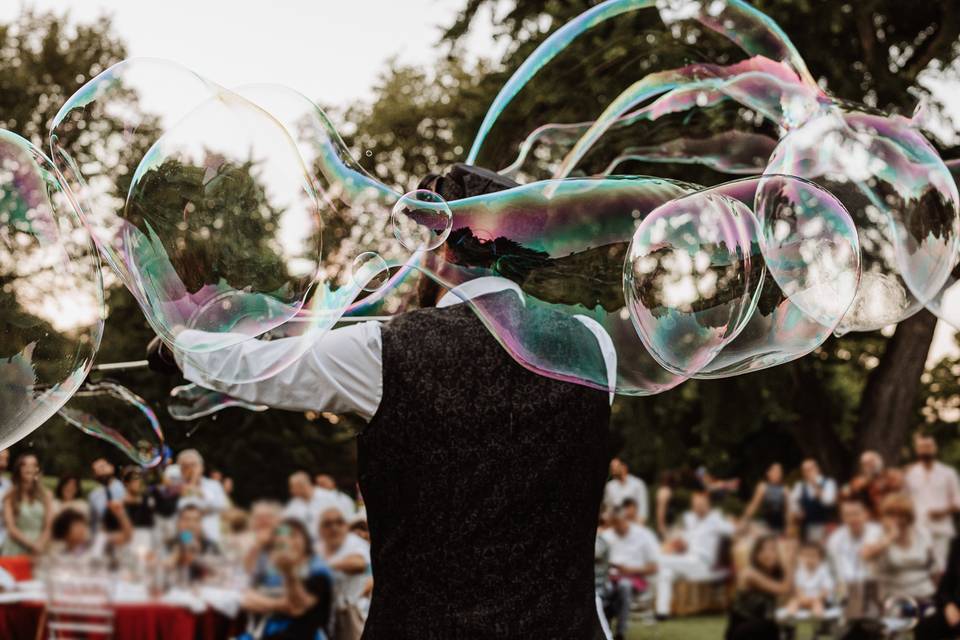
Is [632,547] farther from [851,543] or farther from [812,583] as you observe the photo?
[851,543]

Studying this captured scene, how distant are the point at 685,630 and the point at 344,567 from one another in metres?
7.81

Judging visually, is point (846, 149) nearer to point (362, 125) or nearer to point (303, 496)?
point (303, 496)

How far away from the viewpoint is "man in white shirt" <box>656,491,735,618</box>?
1132cm

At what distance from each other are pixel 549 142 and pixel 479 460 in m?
2.93

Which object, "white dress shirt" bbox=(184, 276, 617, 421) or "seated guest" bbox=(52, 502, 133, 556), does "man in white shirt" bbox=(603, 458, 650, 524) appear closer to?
"seated guest" bbox=(52, 502, 133, 556)

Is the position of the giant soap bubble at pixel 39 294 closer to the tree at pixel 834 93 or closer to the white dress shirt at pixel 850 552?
the tree at pixel 834 93

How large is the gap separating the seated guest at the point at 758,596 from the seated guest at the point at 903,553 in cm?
87

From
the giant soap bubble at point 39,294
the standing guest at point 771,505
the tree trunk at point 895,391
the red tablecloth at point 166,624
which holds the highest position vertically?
the tree trunk at point 895,391

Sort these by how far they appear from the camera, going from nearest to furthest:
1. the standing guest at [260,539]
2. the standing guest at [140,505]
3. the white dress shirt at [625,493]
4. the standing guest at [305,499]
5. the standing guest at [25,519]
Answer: the standing guest at [260,539]
the standing guest at [25,519]
the standing guest at [140,505]
the standing guest at [305,499]
the white dress shirt at [625,493]

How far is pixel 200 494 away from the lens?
9383 millimetres

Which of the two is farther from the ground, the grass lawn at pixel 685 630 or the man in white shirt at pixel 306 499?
the man in white shirt at pixel 306 499

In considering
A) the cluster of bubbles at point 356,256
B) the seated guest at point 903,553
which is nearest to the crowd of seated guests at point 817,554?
the seated guest at point 903,553

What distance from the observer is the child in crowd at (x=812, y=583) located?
9305mm

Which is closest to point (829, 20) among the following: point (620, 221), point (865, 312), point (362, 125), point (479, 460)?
point (865, 312)
